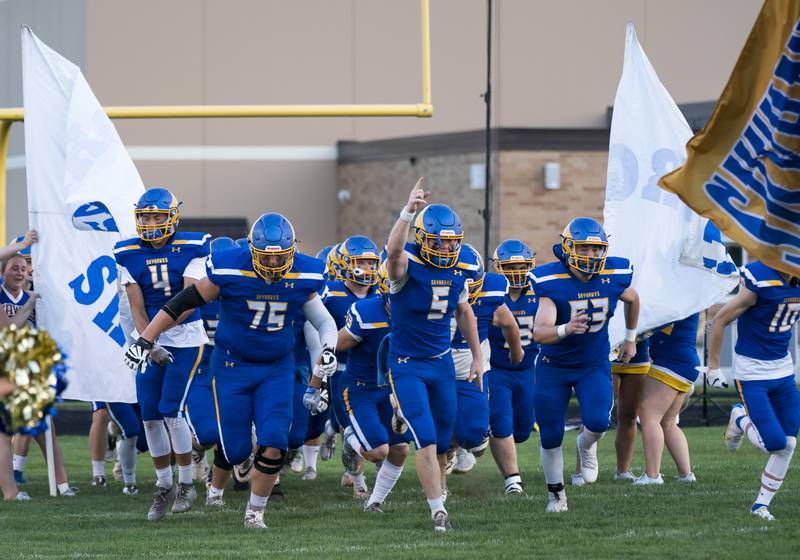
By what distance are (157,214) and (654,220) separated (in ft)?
13.3

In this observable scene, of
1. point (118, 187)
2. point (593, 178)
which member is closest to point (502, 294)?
point (118, 187)

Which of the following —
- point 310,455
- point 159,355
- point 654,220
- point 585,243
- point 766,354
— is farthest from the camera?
point 310,455

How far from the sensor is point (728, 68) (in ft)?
81.6

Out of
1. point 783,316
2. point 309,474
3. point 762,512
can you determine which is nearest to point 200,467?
point 309,474

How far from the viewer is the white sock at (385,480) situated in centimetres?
873

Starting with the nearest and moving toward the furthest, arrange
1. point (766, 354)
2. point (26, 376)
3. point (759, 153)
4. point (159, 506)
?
1. point (26, 376)
2. point (759, 153)
3. point (766, 354)
4. point (159, 506)

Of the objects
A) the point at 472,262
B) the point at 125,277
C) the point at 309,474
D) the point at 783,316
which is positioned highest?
the point at 472,262

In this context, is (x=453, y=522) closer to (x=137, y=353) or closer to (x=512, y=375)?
(x=512, y=375)

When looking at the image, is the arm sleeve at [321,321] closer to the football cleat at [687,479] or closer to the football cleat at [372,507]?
the football cleat at [372,507]

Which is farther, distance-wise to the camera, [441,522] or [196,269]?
[196,269]

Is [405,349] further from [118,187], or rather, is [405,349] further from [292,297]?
[118,187]

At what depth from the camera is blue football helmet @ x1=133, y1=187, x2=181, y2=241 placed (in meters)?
8.84

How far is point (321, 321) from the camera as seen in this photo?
26.9ft

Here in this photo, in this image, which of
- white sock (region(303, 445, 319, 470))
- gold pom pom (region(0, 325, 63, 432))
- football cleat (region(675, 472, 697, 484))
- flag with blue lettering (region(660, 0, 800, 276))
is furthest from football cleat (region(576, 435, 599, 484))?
gold pom pom (region(0, 325, 63, 432))
